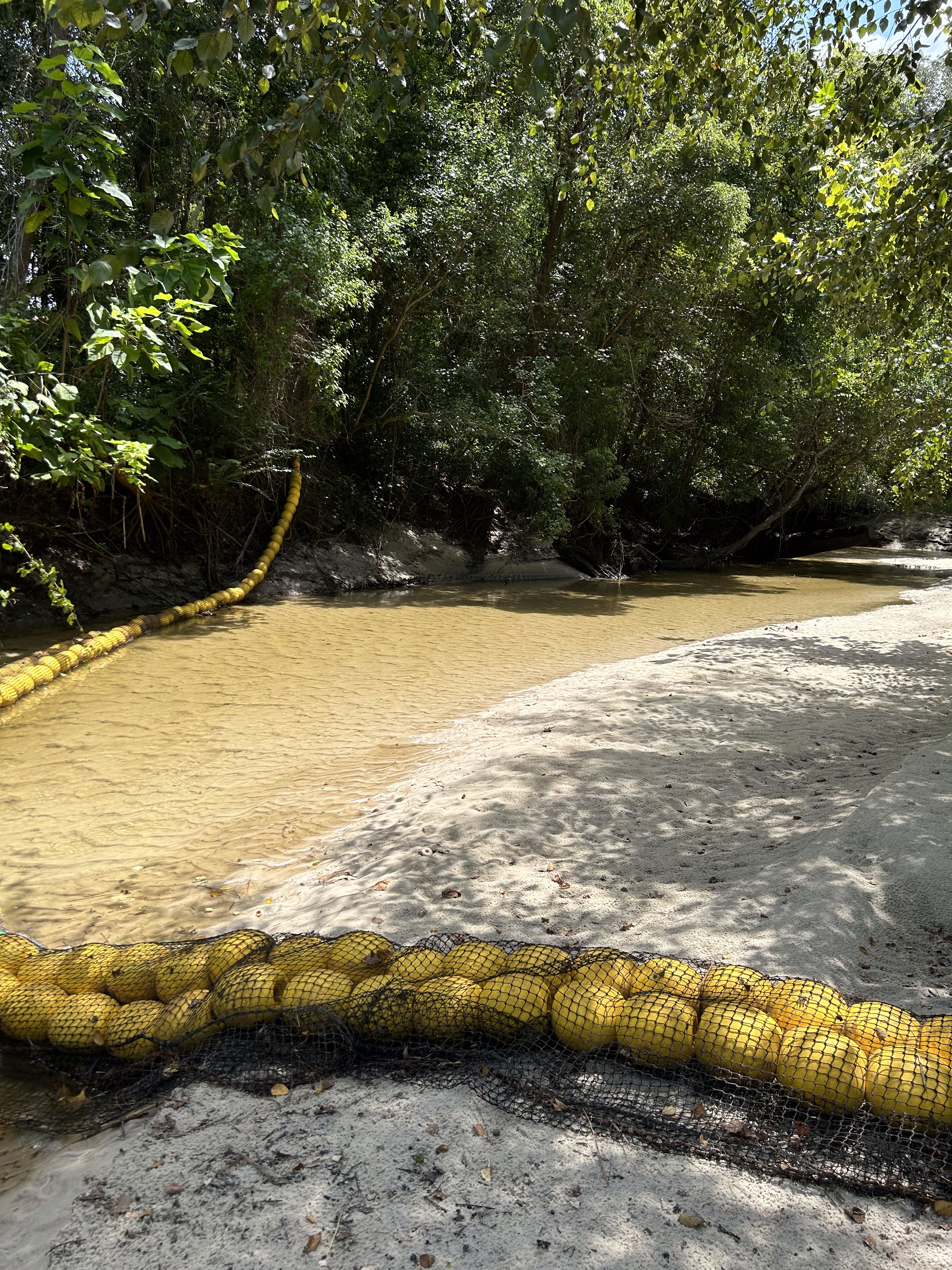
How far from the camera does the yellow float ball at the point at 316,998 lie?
2.55 metres

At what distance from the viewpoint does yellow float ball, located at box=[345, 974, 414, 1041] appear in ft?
8.30

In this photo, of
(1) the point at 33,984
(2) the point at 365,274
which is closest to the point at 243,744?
(1) the point at 33,984

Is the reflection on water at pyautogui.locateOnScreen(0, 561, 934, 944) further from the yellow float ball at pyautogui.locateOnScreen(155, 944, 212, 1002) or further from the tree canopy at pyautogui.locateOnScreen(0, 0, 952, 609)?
the tree canopy at pyautogui.locateOnScreen(0, 0, 952, 609)

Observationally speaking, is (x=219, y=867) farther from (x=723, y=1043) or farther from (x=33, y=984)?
(x=723, y=1043)

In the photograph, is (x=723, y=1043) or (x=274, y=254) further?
(x=274, y=254)

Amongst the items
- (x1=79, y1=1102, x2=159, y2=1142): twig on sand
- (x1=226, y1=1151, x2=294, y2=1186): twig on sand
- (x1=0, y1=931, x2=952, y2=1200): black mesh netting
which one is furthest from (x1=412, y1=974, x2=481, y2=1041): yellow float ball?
(x1=79, y1=1102, x2=159, y2=1142): twig on sand

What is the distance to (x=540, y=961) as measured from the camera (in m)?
2.73

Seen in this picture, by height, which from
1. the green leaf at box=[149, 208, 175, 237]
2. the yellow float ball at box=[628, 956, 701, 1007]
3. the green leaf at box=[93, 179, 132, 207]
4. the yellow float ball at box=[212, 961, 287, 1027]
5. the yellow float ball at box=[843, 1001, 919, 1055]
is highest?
the green leaf at box=[93, 179, 132, 207]

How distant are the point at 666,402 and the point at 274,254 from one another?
392 inches

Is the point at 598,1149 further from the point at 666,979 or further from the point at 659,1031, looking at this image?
the point at 666,979

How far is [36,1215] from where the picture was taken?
197 centimetres

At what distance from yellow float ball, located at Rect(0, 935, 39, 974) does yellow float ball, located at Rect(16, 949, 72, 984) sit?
2cm

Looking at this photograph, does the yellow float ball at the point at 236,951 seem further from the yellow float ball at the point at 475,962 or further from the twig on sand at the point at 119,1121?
the yellow float ball at the point at 475,962

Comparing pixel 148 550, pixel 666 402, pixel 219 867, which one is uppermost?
pixel 666 402
